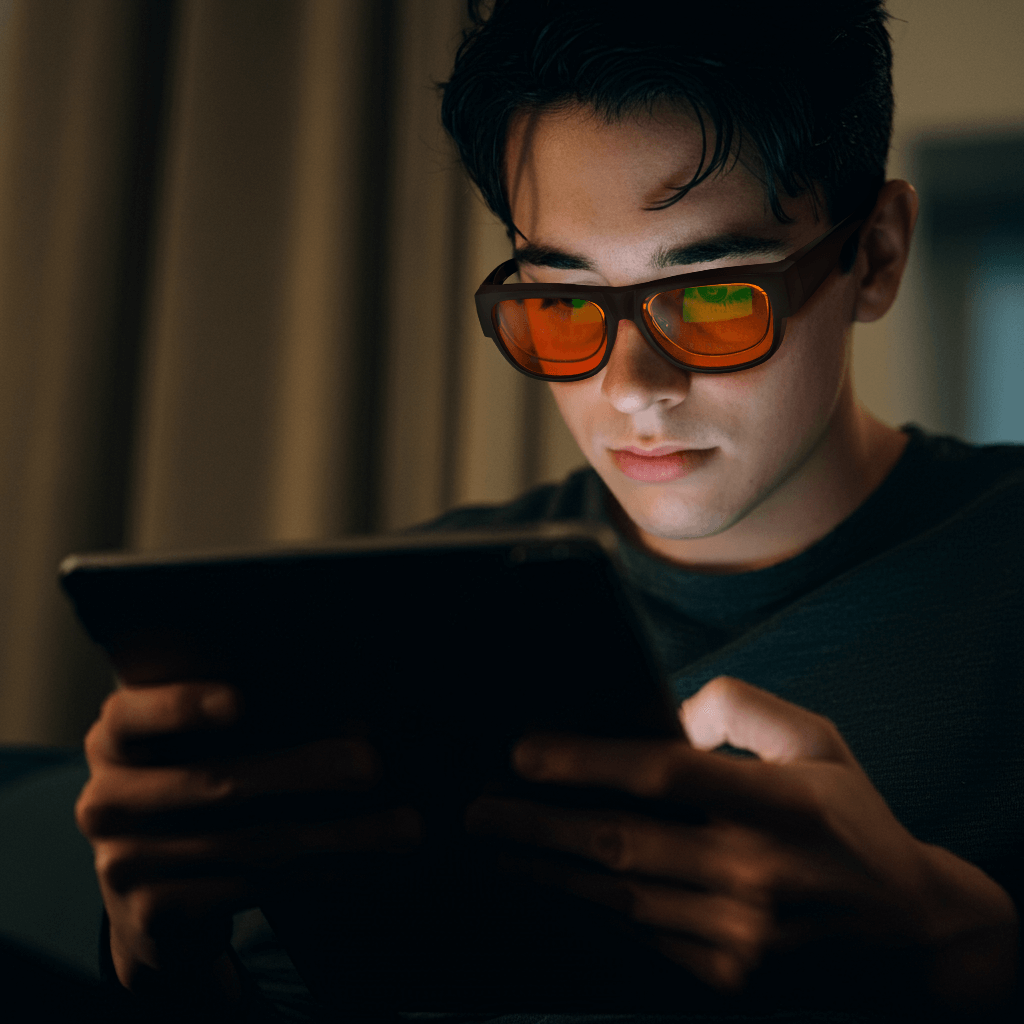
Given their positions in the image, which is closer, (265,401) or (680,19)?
(680,19)

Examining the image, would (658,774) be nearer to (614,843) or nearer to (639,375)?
(614,843)

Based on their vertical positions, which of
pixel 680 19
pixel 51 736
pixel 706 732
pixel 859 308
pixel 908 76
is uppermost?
pixel 908 76

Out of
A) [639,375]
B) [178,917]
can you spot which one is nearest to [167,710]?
[178,917]

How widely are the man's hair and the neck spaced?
254 millimetres

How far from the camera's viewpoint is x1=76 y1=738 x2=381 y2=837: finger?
0.51 meters

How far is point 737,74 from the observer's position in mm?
816

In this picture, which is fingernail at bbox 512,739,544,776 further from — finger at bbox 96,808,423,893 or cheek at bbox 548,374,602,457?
cheek at bbox 548,374,602,457

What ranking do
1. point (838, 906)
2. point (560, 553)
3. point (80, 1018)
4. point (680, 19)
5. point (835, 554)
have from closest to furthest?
point (560, 553) < point (838, 906) < point (80, 1018) < point (680, 19) < point (835, 554)

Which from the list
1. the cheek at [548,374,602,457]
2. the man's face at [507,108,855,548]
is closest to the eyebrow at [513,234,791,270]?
the man's face at [507,108,855,548]

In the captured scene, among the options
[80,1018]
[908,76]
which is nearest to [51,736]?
[80,1018]

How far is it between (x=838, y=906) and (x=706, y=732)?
0.12 metres

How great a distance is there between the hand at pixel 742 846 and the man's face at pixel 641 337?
0.36 m

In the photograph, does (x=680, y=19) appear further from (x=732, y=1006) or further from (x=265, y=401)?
(x=265, y=401)

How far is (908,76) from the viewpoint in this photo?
71.7 inches
